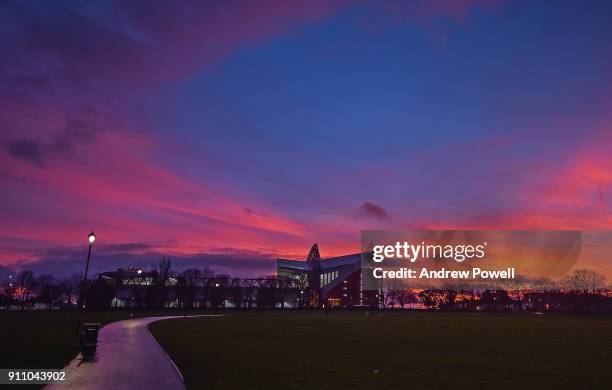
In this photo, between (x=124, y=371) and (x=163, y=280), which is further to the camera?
(x=163, y=280)

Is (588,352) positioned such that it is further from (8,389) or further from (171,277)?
(171,277)

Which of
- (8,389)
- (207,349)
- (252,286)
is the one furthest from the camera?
(252,286)

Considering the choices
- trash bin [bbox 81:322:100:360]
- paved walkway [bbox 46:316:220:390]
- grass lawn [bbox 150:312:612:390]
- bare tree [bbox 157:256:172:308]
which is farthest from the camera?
bare tree [bbox 157:256:172:308]

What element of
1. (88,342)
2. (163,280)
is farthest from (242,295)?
(88,342)

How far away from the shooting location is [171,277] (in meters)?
170

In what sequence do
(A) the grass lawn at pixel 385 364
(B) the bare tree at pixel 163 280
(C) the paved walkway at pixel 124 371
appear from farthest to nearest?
(B) the bare tree at pixel 163 280 < (A) the grass lawn at pixel 385 364 < (C) the paved walkway at pixel 124 371

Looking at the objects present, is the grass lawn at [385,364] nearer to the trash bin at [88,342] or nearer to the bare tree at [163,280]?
the trash bin at [88,342]

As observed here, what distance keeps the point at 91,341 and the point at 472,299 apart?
536 feet

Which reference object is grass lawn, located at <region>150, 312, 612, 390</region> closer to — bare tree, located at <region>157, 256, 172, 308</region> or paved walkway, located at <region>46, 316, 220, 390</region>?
paved walkway, located at <region>46, 316, 220, 390</region>

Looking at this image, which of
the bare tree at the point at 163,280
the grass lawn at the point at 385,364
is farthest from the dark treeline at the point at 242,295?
the grass lawn at the point at 385,364

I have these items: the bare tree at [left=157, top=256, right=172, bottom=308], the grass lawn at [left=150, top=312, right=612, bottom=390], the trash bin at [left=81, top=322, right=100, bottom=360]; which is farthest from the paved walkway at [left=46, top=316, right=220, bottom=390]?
the bare tree at [left=157, top=256, right=172, bottom=308]

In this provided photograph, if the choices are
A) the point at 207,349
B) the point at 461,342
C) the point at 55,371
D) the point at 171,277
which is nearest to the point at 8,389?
the point at 55,371

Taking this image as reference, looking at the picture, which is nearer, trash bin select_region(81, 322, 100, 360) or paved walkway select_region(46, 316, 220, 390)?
paved walkway select_region(46, 316, 220, 390)

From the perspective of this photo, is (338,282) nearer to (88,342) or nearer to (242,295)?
(242,295)
